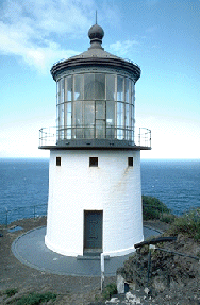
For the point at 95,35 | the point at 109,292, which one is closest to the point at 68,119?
the point at 95,35

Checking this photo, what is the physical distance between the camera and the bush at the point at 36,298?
766 centimetres

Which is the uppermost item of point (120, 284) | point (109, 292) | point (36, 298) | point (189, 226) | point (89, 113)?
point (89, 113)

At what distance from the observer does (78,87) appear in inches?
477

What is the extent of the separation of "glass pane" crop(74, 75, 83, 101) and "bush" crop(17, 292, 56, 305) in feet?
26.6

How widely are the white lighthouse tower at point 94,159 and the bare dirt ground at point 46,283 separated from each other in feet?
7.08

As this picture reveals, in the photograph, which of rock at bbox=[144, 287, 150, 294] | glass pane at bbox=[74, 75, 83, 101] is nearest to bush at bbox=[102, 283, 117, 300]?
rock at bbox=[144, 287, 150, 294]

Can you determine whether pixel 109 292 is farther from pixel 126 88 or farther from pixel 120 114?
pixel 126 88

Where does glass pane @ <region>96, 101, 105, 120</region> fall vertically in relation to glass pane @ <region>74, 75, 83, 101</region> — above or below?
below

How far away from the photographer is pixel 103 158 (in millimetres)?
12039

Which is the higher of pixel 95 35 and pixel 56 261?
pixel 95 35

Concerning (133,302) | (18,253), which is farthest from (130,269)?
(18,253)

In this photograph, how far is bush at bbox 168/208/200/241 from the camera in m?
6.83

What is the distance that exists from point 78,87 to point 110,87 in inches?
59.6

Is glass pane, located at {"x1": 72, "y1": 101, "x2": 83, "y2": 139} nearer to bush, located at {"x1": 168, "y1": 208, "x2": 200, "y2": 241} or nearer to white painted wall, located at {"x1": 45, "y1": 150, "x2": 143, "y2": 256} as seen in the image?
white painted wall, located at {"x1": 45, "y1": 150, "x2": 143, "y2": 256}
